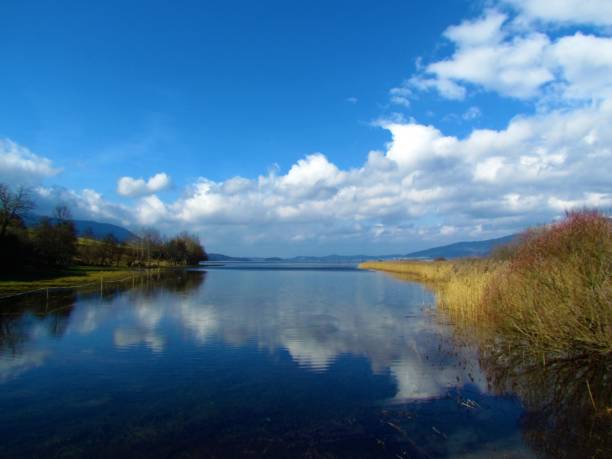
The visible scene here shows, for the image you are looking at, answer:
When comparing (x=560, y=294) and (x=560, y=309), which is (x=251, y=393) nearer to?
(x=560, y=309)

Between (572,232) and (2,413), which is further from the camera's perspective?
(572,232)

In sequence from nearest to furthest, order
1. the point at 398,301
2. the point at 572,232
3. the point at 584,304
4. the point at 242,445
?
the point at 242,445 < the point at 584,304 < the point at 572,232 < the point at 398,301

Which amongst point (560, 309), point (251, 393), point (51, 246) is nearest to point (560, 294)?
point (560, 309)

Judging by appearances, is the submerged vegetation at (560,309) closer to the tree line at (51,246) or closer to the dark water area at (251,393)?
the dark water area at (251,393)


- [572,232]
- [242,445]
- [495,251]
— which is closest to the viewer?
[242,445]

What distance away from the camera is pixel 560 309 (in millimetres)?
9195

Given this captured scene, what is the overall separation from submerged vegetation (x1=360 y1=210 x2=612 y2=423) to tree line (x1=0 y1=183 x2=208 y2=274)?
4139 cm

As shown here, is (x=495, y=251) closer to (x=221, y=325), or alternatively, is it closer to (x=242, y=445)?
(x=221, y=325)

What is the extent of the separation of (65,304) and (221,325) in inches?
467

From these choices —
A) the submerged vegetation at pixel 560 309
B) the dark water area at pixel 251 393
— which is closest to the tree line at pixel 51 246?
the dark water area at pixel 251 393

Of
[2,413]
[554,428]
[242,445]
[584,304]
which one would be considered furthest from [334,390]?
[2,413]

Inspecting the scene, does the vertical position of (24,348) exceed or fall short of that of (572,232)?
it falls short

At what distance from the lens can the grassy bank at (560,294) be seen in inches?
343

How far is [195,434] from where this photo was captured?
7230 millimetres
